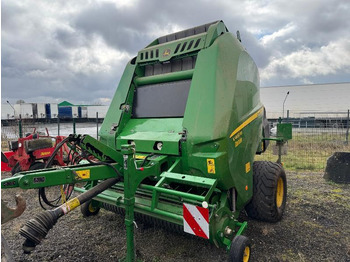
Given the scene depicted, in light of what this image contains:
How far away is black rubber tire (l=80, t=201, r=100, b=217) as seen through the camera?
3.86m

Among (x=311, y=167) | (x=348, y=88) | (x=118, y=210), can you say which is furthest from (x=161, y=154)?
(x=348, y=88)

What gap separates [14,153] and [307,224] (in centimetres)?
614

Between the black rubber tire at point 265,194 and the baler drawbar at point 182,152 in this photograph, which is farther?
the black rubber tire at point 265,194

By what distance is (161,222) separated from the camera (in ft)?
9.15

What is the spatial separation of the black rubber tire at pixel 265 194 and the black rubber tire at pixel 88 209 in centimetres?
223

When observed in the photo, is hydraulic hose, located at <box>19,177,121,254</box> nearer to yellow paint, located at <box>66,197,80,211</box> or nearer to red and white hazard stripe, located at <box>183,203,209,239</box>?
yellow paint, located at <box>66,197,80,211</box>

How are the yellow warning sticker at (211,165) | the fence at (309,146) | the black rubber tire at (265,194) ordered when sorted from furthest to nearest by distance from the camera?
1. the fence at (309,146)
2. the black rubber tire at (265,194)
3. the yellow warning sticker at (211,165)

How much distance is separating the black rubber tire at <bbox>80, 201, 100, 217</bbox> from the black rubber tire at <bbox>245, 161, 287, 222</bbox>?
7.31ft

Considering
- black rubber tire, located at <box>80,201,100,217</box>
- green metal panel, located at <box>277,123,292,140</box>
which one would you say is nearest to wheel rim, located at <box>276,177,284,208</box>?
green metal panel, located at <box>277,123,292,140</box>

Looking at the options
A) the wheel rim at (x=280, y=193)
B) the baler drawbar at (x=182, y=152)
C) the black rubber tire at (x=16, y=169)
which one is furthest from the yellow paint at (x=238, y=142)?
the black rubber tire at (x=16, y=169)

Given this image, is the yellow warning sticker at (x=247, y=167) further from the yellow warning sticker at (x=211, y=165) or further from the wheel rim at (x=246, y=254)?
the wheel rim at (x=246, y=254)

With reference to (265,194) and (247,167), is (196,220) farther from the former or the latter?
(265,194)

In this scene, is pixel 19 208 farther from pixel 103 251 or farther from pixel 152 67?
pixel 152 67

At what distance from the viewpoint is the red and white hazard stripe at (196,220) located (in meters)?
2.29
